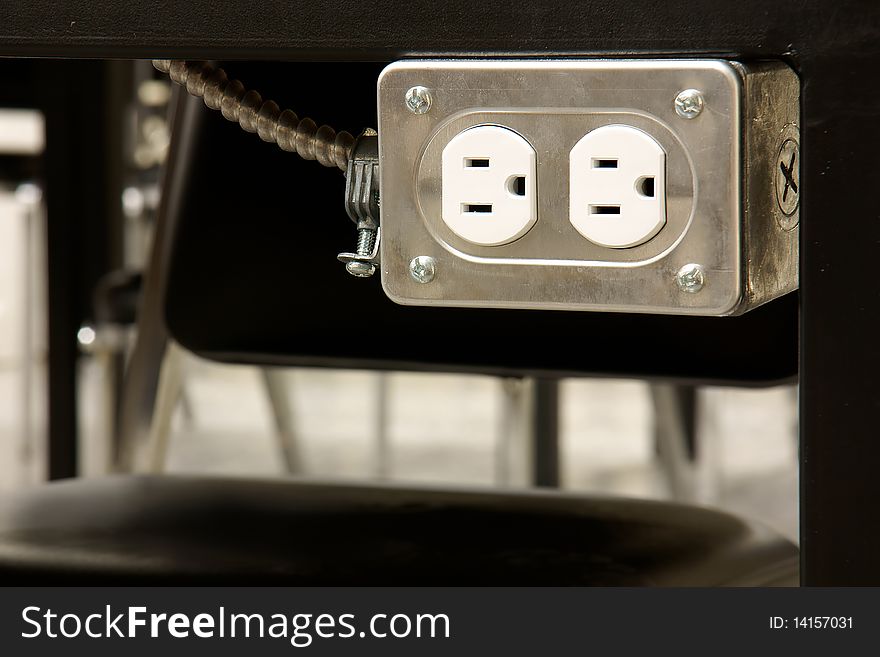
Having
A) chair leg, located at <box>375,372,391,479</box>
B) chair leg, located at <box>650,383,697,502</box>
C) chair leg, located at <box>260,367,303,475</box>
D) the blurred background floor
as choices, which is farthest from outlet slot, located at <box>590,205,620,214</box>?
chair leg, located at <box>375,372,391,479</box>

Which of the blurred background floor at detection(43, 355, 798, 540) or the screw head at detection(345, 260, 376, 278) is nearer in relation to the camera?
the screw head at detection(345, 260, 376, 278)

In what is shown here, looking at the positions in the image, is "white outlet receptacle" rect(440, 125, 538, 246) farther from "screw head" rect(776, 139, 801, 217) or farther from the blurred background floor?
the blurred background floor

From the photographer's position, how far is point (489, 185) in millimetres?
331

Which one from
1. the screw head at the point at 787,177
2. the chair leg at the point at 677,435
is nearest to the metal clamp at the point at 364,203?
the screw head at the point at 787,177

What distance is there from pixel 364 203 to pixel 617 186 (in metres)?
0.09

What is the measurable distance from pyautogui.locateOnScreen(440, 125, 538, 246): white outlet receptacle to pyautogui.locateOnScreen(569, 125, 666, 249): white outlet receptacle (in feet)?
0.04

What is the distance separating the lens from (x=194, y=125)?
2.71 feet

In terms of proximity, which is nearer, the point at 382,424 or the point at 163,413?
the point at 163,413

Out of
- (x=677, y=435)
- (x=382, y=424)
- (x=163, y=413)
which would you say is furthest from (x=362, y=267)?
(x=382, y=424)

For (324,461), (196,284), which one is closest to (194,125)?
(196,284)

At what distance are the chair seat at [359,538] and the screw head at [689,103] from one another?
300mm

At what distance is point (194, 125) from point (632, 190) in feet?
1.82

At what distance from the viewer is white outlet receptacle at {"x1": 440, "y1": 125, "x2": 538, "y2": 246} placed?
1.07 feet

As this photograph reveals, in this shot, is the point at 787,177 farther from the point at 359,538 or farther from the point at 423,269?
the point at 359,538
